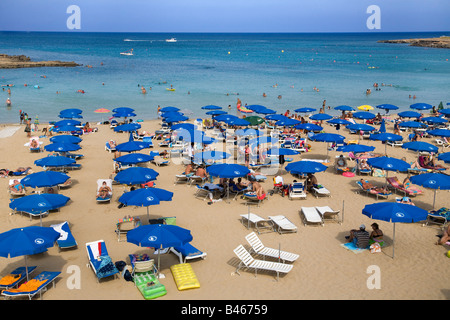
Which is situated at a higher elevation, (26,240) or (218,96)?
(218,96)

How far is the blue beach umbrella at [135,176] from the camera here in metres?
12.0

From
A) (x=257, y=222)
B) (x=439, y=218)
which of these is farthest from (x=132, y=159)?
(x=439, y=218)

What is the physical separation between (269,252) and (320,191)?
15.8 feet

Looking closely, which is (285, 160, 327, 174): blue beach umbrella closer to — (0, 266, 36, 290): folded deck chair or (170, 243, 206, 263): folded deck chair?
(170, 243, 206, 263): folded deck chair

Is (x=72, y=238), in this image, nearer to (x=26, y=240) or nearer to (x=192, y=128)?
(x=26, y=240)

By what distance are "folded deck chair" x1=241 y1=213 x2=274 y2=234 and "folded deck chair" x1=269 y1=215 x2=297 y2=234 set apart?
0.17 metres

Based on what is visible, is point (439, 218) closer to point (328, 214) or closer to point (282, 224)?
point (328, 214)

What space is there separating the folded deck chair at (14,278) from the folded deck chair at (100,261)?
1.22 meters

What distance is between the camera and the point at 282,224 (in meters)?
11.1

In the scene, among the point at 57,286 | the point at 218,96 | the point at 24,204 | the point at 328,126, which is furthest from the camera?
the point at 218,96
